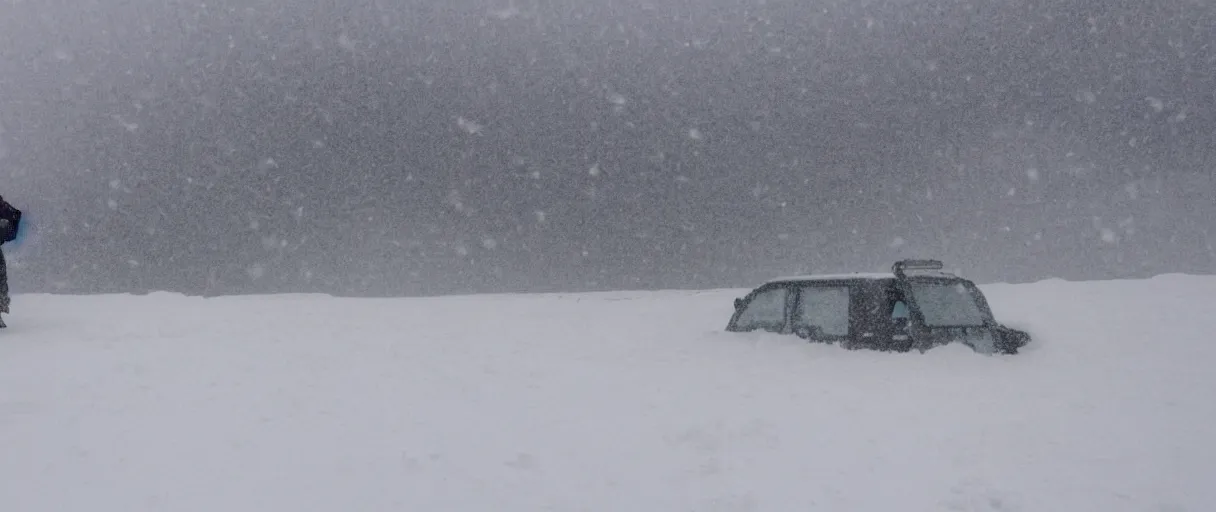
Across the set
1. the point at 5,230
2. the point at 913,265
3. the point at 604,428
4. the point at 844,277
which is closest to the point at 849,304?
the point at 844,277

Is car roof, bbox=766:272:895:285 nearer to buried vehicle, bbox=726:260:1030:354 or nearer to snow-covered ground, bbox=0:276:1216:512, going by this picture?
buried vehicle, bbox=726:260:1030:354

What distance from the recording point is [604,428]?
5641 millimetres

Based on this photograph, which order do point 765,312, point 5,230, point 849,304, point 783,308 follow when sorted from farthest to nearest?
point 5,230 → point 765,312 → point 783,308 → point 849,304

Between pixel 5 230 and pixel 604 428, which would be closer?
pixel 604 428

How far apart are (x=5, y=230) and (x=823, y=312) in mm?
10605

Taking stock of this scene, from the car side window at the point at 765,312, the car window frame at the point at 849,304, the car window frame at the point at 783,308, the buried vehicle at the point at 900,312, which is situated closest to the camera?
the buried vehicle at the point at 900,312

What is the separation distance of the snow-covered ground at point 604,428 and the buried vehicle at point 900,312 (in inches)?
6.0

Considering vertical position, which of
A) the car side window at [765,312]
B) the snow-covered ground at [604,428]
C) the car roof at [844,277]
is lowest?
the snow-covered ground at [604,428]

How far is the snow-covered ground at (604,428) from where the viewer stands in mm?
4082

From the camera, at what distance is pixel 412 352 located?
10.5m

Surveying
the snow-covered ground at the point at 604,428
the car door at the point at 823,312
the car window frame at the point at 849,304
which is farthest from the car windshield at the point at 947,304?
the car door at the point at 823,312

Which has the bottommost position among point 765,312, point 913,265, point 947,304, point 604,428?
point 604,428

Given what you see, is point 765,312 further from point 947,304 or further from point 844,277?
point 947,304

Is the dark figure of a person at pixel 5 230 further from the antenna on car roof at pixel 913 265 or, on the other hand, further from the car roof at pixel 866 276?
the antenna on car roof at pixel 913 265
